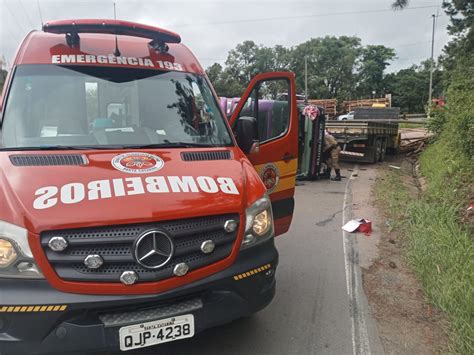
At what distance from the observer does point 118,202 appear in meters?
2.58

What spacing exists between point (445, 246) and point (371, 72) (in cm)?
7320

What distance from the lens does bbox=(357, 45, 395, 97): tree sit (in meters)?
73.1

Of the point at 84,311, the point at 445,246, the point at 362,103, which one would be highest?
the point at 84,311

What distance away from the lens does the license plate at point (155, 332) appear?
8.24 ft

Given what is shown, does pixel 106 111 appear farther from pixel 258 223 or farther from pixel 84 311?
pixel 84 311

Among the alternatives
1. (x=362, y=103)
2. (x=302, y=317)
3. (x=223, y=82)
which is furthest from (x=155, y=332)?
(x=223, y=82)

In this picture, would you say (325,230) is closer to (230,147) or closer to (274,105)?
(274,105)

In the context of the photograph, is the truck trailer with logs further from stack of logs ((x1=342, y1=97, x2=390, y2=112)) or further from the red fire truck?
stack of logs ((x1=342, y1=97, x2=390, y2=112))

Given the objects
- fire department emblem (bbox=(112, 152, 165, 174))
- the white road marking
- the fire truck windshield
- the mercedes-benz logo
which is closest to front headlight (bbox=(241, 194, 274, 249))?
the mercedes-benz logo

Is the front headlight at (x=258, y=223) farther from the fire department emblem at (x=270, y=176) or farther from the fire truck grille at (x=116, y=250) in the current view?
the fire department emblem at (x=270, y=176)

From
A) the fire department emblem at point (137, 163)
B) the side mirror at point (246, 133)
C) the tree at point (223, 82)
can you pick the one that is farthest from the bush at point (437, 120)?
the tree at point (223, 82)

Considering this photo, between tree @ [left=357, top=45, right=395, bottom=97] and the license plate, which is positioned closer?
the license plate

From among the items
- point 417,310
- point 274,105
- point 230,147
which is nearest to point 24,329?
point 230,147

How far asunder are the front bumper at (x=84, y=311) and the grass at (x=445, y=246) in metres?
1.90
